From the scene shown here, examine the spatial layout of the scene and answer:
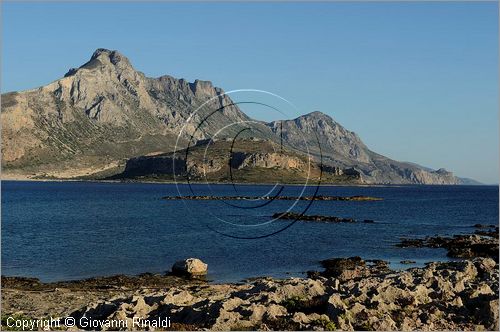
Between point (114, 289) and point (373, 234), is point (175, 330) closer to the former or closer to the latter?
point (114, 289)

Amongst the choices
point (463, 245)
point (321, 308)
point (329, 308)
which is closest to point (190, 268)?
point (321, 308)

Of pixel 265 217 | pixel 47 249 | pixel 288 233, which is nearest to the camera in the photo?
Result: pixel 47 249

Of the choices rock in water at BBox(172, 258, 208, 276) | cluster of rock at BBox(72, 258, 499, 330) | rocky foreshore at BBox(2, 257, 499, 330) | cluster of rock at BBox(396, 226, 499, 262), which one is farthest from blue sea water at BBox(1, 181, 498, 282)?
cluster of rock at BBox(72, 258, 499, 330)

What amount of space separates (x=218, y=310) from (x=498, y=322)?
474 inches

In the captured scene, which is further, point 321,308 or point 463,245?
point 463,245

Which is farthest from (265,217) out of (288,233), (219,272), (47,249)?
(219,272)

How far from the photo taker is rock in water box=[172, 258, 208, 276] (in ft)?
169

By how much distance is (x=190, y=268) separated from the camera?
5131cm

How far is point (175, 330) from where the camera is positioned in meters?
23.5

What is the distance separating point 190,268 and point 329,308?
1097 inches

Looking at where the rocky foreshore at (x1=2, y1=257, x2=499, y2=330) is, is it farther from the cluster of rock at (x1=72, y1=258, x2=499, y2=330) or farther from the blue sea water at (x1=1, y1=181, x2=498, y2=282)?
the blue sea water at (x1=1, y1=181, x2=498, y2=282)

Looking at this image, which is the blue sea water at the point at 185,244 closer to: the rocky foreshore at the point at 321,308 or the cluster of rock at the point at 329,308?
the rocky foreshore at the point at 321,308

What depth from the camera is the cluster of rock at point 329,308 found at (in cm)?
2391

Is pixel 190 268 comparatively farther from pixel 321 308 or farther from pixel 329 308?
pixel 329 308
